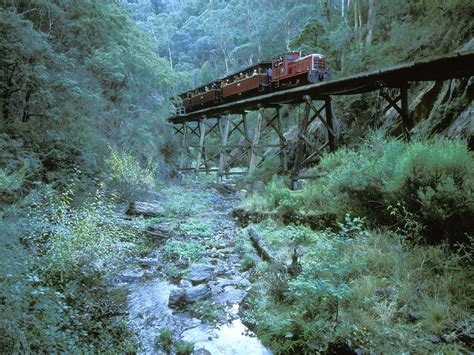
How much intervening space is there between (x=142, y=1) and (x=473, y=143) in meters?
50.4

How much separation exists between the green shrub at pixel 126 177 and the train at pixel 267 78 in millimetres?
5113

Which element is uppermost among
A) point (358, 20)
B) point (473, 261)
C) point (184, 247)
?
point (358, 20)

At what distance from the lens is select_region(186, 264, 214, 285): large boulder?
4680 mm

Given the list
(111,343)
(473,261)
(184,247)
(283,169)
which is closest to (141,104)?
(283,169)

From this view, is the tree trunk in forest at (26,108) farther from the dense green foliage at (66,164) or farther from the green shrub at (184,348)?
the green shrub at (184,348)

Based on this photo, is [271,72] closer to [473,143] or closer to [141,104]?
[141,104]

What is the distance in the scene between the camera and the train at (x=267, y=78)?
37.7 feet

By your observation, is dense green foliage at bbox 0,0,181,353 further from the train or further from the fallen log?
the train

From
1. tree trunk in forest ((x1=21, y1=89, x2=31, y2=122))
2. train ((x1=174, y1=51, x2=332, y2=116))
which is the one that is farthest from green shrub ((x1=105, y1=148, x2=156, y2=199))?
train ((x1=174, y1=51, x2=332, y2=116))

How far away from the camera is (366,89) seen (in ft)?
26.7

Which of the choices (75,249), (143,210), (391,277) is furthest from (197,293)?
(143,210)

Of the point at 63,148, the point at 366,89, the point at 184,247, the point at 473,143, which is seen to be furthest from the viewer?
the point at 366,89

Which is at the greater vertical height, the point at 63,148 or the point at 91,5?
the point at 91,5

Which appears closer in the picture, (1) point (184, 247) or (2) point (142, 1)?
(1) point (184, 247)
